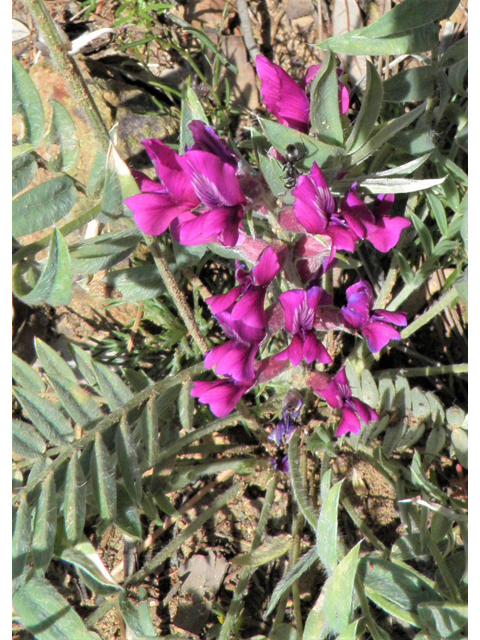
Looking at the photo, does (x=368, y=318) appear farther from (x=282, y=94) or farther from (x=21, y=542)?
(x=21, y=542)

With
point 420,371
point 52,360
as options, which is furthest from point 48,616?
point 420,371

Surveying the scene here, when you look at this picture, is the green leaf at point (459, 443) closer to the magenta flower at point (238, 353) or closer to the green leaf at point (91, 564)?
the magenta flower at point (238, 353)

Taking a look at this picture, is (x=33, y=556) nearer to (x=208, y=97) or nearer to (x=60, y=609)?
(x=60, y=609)

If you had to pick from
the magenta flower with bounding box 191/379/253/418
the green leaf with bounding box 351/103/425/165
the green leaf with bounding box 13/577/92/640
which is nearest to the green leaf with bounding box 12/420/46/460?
the green leaf with bounding box 13/577/92/640

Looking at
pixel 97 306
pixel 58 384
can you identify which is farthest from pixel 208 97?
pixel 58 384

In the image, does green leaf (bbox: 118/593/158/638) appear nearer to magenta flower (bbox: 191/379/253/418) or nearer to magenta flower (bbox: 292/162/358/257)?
magenta flower (bbox: 191/379/253/418)

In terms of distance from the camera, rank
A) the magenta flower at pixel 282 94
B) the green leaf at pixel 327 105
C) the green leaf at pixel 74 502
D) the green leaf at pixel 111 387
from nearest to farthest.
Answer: the green leaf at pixel 327 105 → the magenta flower at pixel 282 94 → the green leaf at pixel 74 502 → the green leaf at pixel 111 387

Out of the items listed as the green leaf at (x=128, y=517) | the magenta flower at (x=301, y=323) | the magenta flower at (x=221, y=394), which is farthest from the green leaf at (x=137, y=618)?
the magenta flower at (x=301, y=323)
